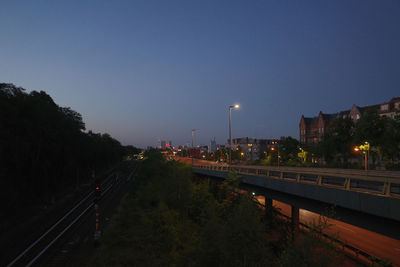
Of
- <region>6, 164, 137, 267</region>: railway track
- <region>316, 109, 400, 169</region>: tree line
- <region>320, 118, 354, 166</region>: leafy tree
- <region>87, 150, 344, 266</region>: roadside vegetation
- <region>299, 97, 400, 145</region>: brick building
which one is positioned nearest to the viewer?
<region>87, 150, 344, 266</region>: roadside vegetation

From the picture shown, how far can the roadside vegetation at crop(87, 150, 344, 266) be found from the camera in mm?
6859

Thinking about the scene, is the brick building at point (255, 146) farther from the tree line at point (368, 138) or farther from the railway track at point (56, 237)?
the railway track at point (56, 237)

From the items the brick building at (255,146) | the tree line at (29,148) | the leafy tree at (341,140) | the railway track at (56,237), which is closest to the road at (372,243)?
the railway track at (56,237)

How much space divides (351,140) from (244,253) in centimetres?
5110

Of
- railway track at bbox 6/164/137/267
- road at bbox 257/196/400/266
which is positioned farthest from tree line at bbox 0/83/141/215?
road at bbox 257/196/400/266

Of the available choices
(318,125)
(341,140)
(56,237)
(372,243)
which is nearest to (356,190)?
(372,243)

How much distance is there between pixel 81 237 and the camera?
92.2ft

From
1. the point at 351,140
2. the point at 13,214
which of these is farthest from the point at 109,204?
the point at 351,140

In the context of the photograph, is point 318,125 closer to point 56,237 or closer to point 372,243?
point 372,243

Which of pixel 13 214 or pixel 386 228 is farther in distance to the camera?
pixel 13 214

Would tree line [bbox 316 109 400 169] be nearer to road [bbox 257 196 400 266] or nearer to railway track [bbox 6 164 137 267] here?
road [bbox 257 196 400 266]

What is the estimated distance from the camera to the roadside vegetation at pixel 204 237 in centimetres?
686

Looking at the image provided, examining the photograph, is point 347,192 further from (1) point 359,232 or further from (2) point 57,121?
(2) point 57,121

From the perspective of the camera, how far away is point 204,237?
10508 mm
